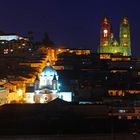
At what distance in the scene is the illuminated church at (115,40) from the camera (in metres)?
63.3

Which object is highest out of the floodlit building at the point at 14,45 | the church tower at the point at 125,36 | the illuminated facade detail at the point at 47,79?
the church tower at the point at 125,36

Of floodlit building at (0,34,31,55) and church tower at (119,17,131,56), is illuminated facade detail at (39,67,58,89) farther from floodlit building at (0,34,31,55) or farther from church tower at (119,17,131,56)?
church tower at (119,17,131,56)

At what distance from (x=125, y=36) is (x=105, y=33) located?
2668 mm

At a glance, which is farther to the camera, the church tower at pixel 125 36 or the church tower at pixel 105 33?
the church tower at pixel 105 33

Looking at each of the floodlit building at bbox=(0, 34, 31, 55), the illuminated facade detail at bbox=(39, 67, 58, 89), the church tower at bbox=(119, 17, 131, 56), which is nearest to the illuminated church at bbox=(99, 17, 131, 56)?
the church tower at bbox=(119, 17, 131, 56)

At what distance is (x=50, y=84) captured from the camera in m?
36.2

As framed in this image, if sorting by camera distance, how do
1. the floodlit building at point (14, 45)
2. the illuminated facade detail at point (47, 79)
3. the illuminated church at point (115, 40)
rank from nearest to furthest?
the illuminated facade detail at point (47, 79) → the floodlit building at point (14, 45) → the illuminated church at point (115, 40)

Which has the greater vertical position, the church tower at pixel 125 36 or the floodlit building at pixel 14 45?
the church tower at pixel 125 36

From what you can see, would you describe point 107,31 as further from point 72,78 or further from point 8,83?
point 8,83

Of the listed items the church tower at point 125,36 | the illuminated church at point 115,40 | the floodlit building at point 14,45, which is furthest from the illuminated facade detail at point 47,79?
the church tower at point 125,36

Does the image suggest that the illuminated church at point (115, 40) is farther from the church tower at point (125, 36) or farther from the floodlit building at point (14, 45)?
the floodlit building at point (14, 45)

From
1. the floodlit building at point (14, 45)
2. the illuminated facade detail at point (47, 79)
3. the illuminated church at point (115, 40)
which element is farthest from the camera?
the illuminated church at point (115, 40)

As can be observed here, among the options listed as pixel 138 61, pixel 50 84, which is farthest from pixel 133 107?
pixel 138 61

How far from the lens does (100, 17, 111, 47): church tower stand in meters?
64.1
